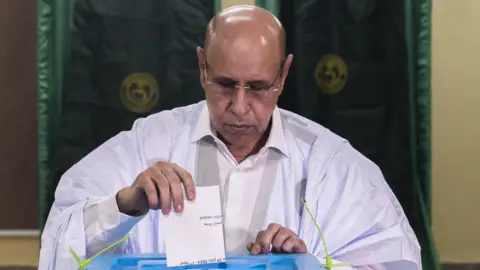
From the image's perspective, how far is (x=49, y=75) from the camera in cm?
180

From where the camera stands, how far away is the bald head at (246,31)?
1.18m

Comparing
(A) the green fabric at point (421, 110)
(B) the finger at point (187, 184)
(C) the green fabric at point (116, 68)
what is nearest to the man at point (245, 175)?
(B) the finger at point (187, 184)

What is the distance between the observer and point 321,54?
1890 millimetres

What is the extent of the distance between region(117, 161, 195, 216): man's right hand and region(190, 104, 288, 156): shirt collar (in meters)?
0.31

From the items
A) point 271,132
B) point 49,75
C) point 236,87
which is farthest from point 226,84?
point 49,75

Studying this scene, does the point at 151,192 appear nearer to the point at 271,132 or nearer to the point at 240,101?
the point at 240,101

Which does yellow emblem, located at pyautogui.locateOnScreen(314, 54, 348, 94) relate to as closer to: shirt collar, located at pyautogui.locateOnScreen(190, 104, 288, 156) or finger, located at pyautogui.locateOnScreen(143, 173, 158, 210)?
shirt collar, located at pyautogui.locateOnScreen(190, 104, 288, 156)

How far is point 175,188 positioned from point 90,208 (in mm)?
277

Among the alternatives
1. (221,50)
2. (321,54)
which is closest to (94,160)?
(221,50)

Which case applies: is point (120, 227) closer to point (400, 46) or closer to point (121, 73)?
point (121, 73)

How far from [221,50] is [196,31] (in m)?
0.71

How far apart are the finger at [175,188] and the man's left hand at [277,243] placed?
172 mm

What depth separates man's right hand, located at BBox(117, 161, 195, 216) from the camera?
88cm

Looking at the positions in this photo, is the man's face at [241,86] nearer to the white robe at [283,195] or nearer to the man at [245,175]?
the man at [245,175]
